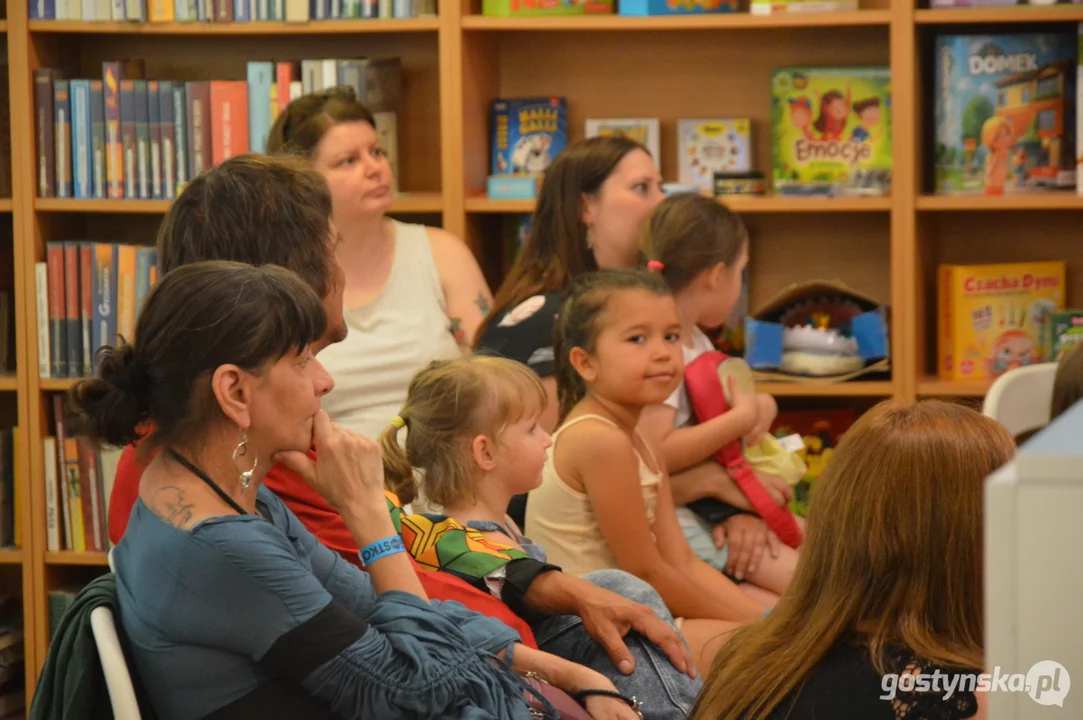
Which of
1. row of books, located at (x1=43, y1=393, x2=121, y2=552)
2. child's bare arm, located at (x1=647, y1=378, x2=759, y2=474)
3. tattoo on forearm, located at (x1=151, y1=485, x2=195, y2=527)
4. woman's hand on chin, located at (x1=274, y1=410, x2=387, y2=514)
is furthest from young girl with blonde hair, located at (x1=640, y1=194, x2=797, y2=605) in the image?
row of books, located at (x1=43, y1=393, x2=121, y2=552)

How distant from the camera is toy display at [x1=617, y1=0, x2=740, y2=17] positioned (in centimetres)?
317

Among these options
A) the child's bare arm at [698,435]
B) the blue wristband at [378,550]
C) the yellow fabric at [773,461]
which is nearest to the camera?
the blue wristband at [378,550]

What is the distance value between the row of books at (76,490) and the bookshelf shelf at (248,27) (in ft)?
3.14

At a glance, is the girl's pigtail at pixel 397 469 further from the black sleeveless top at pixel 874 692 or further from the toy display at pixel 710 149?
the toy display at pixel 710 149

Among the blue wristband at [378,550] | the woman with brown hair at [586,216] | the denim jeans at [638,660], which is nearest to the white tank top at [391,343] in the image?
the woman with brown hair at [586,216]

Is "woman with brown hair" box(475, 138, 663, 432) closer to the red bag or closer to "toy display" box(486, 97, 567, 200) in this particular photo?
the red bag

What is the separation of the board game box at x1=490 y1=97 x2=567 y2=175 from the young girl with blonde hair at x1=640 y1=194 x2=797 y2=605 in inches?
27.2

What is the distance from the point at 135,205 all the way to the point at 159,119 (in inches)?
8.6

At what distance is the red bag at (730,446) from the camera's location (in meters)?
2.60

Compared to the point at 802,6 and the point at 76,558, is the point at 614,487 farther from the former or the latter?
the point at 76,558

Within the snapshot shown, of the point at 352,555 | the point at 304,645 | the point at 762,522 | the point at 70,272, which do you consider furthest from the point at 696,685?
the point at 70,272

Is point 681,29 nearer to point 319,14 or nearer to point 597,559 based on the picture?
point 319,14

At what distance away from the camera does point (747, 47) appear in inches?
133

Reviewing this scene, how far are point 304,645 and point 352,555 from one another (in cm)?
38
